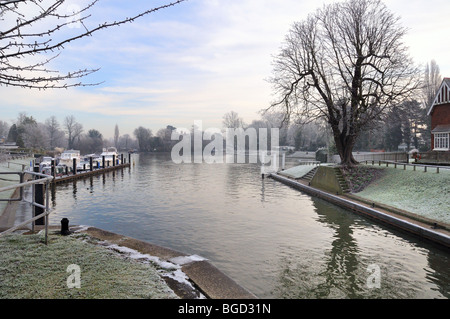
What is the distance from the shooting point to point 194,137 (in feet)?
359

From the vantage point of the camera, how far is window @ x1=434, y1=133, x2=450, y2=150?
26.2m

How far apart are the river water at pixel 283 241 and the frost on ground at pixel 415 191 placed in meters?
2.11

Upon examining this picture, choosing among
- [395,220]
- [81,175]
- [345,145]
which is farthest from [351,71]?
[81,175]

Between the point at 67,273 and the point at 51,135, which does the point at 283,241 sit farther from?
the point at 51,135

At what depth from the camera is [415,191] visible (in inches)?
597

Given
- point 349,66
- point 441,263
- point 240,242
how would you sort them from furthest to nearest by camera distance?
1. point 349,66
2. point 240,242
3. point 441,263

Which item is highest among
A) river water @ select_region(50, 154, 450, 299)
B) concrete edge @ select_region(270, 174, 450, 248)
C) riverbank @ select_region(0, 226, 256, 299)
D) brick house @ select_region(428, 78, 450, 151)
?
brick house @ select_region(428, 78, 450, 151)

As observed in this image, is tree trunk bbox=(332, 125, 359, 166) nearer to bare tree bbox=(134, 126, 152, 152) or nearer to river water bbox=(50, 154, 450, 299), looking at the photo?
river water bbox=(50, 154, 450, 299)

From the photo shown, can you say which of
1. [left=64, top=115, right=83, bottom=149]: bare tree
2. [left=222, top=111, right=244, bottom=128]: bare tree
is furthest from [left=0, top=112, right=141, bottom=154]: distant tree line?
[left=222, top=111, right=244, bottom=128]: bare tree

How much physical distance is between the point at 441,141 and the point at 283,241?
80.9 feet

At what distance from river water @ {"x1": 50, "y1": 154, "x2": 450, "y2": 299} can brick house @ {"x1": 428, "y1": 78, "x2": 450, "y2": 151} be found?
53.2ft
